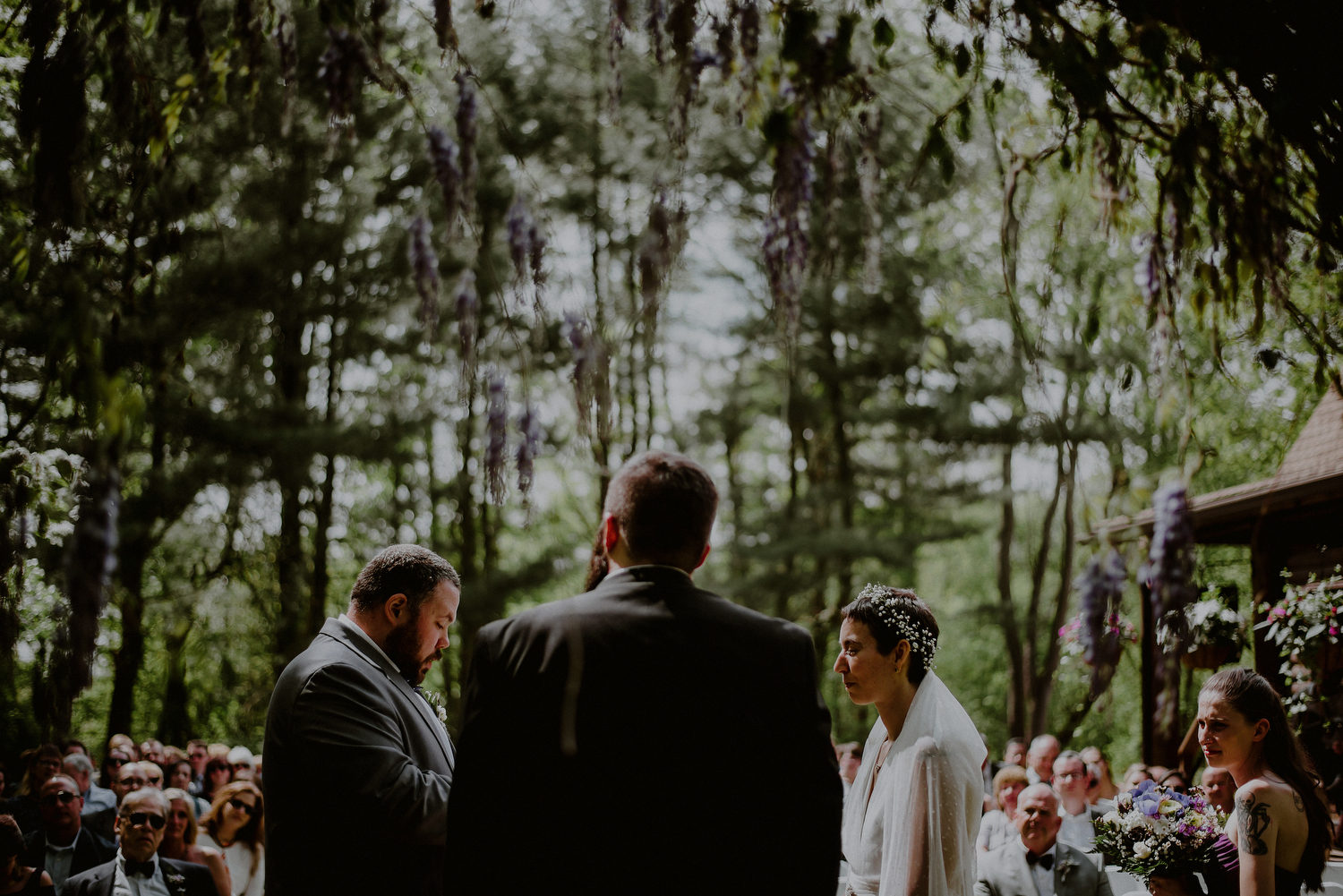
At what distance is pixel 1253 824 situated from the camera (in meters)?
3.22

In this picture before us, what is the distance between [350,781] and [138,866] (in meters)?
3.00

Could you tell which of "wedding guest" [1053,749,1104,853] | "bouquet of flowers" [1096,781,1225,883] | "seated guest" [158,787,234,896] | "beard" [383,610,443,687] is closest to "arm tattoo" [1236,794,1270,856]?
"bouquet of flowers" [1096,781,1225,883]

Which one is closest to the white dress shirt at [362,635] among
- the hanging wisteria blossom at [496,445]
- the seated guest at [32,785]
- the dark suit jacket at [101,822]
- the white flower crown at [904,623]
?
the hanging wisteria blossom at [496,445]

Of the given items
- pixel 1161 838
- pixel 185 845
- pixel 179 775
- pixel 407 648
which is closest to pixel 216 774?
pixel 179 775

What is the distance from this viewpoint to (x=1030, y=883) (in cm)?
466

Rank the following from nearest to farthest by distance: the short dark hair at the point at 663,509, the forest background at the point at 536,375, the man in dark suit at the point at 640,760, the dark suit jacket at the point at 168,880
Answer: the man in dark suit at the point at 640,760 → the short dark hair at the point at 663,509 → the dark suit jacket at the point at 168,880 → the forest background at the point at 536,375

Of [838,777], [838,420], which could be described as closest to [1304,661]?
[838,777]

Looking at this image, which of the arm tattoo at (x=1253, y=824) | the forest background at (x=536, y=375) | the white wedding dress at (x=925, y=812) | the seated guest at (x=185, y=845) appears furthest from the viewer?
the forest background at (x=536, y=375)

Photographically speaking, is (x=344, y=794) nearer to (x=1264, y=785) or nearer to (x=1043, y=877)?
(x=1264, y=785)

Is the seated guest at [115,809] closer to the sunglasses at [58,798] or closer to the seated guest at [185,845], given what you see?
the sunglasses at [58,798]

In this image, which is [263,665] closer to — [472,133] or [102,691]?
[102,691]

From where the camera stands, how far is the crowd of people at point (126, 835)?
476 cm

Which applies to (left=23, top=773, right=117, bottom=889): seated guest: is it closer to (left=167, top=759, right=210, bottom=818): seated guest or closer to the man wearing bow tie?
(left=167, top=759, right=210, bottom=818): seated guest

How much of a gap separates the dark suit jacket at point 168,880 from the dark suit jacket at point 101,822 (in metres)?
2.21
